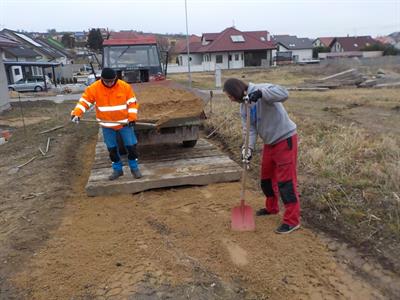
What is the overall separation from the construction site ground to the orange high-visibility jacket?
3.41 ft

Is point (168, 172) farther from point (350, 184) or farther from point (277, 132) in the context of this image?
point (350, 184)

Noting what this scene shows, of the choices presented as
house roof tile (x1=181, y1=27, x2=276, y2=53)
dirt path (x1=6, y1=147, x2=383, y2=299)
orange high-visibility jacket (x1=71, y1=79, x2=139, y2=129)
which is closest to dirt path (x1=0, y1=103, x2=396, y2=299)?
dirt path (x1=6, y1=147, x2=383, y2=299)

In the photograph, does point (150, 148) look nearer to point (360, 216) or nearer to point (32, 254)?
point (32, 254)

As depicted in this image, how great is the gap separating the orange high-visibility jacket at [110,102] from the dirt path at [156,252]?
1039 millimetres

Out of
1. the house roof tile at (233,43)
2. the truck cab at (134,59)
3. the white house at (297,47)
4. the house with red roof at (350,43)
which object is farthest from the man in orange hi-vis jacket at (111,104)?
the house with red roof at (350,43)

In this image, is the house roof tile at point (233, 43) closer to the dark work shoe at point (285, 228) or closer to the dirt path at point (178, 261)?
the dirt path at point (178, 261)

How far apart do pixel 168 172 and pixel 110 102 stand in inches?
Result: 48.6

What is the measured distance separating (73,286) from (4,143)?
738cm

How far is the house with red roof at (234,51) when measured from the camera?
5300cm

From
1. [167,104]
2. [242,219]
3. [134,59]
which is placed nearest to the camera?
[242,219]

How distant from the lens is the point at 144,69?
884cm

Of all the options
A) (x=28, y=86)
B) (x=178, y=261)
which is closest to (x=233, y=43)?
(x=28, y=86)

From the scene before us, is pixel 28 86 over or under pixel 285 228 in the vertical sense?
under

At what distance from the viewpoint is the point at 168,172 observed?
564 centimetres
